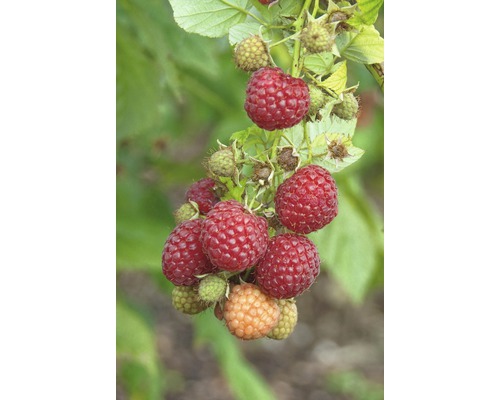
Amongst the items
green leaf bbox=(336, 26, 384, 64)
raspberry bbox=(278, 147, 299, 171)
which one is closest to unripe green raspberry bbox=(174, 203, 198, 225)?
raspberry bbox=(278, 147, 299, 171)

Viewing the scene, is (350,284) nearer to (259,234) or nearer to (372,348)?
(259,234)

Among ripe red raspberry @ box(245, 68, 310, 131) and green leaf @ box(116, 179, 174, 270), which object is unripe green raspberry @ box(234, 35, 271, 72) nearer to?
ripe red raspberry @ box(245, 68, 310, 131)

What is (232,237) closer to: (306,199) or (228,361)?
(306,199)

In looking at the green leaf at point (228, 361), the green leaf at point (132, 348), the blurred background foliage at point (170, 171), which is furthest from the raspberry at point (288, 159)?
the green leaf at point (228, 361)

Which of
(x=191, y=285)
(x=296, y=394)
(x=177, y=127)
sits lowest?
(x=296, y=394)

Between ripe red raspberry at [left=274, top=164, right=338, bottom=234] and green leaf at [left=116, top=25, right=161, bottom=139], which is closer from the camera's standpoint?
ripe red raspberry at [left=274, top=164, right=338, bottom=234]

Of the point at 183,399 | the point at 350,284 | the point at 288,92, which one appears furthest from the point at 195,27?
the point at 183,399
